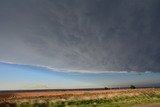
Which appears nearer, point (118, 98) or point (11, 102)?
point (11, 102)

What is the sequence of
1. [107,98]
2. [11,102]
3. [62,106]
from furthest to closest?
[107,98]
[62,106]
[11,102]

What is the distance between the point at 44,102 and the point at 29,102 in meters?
2.30

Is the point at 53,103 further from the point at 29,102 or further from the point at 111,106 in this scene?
the point at 111,106

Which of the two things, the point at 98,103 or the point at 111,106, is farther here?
the point at 98,103

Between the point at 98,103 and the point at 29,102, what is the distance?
13.2 meters

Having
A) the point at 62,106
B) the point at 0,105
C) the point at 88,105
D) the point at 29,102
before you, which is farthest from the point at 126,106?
the point at 0,105

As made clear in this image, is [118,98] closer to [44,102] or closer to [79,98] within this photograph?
[79,98]

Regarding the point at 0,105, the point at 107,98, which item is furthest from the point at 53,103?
the point at 107,98

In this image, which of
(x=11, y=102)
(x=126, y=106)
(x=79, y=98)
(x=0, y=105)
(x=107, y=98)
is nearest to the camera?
(x=0, y=105)

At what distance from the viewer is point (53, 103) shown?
4650 centimetres

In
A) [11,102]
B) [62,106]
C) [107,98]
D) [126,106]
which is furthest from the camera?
[107,98]

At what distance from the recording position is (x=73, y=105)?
47500mm

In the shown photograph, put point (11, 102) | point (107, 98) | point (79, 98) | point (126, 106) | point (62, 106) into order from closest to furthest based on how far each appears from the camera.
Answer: point (11, 102) < point (62, 106) < point (126, 106) < point (79, 98) < point (107, 98)

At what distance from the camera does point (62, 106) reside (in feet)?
151
